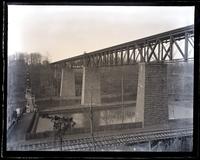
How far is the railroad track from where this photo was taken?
3.78ft

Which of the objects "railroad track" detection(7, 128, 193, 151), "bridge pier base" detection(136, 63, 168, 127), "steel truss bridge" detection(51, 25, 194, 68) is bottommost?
"railroad track" detection(7, 128, 193, 151)

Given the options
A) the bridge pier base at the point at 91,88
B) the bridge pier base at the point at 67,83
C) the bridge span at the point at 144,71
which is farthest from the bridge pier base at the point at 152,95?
the bridge pier base at the point at 67,83

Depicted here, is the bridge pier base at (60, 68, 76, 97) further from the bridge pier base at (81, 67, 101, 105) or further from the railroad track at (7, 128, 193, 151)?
the railroad track at (7, 128, 193, 151)

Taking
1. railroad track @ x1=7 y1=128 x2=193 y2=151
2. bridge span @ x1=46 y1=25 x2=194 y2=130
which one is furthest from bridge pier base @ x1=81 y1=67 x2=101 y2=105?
railroad track @ x1=7 y1=128 x2=193 y2=151

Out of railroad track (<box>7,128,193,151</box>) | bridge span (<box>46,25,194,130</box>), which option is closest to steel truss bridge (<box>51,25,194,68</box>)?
bridge span (<box>46,25,194,130</box>)

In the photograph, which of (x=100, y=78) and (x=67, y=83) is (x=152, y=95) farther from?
(x=67, y=83)

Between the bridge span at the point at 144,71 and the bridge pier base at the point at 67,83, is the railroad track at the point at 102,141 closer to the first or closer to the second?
the bridge span at the point at 144,71

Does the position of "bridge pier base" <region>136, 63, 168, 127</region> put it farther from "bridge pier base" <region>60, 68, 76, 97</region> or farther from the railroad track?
"bridge pier base" <region>60, 68, 76, 97</region>

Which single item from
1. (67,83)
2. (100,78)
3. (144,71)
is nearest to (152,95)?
(144,71)

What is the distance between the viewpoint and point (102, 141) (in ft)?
3.84

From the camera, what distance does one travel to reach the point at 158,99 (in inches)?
46.8

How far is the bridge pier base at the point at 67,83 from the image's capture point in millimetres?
1170

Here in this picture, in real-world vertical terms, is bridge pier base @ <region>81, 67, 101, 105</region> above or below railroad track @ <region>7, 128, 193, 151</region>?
above

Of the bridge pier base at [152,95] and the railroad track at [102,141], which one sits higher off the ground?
the bridge pier base at [152,95]
